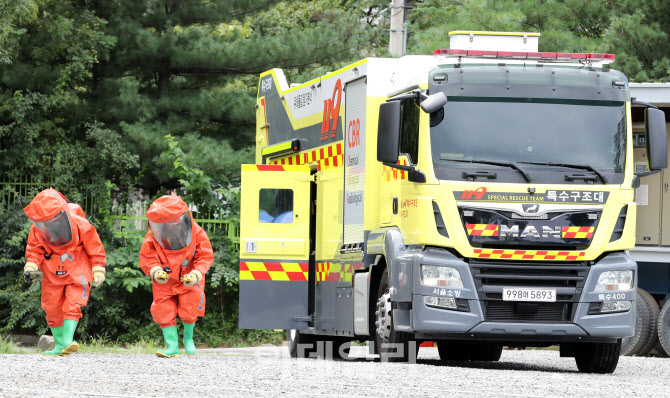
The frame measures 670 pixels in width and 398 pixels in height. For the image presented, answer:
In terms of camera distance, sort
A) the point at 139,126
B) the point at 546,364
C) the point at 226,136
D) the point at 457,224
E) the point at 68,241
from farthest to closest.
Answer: the point at 226,136 → the point at 139,126 → the point at 546,364 → the point at 68,241 → the point at 457,224

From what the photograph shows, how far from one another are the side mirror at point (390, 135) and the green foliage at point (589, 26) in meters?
11.6

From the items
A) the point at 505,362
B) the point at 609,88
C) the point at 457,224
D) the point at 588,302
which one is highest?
the point at 609,88

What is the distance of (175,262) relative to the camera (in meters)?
11.2

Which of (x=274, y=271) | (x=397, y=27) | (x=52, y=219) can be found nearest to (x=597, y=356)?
(x=274, y=271)

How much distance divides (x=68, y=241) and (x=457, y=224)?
12.5 feet

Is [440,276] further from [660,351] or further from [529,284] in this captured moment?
[660,351]

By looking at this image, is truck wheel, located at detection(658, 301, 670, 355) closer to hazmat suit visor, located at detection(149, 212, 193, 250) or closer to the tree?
hazmat suit visor, located at detection(149, 212, 193, 250)

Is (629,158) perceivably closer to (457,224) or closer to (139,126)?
(457,224)

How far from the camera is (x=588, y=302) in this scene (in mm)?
10078

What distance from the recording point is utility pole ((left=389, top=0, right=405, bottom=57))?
2734cm

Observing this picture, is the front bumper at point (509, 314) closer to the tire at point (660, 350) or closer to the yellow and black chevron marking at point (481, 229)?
the yellow and black chevron marking at point (481, 229)

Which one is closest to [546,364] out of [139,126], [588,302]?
[588,302]

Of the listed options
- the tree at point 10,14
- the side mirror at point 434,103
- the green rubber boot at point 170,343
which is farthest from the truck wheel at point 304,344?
the tree at point 10,14

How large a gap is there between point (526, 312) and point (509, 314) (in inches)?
5.8
